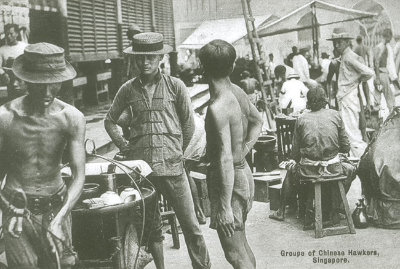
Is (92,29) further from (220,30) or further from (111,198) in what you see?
(111,198)

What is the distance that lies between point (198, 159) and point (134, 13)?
4444mm

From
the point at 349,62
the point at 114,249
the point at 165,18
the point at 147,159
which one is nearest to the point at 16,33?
the point at 147,159

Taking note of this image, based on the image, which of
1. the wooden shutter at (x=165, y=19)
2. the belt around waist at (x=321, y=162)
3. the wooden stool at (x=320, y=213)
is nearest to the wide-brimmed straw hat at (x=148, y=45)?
the belt around waist at (x=321, y=162)

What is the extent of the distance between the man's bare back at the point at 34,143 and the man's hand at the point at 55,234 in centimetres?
18

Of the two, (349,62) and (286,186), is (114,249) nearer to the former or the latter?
(286,186)

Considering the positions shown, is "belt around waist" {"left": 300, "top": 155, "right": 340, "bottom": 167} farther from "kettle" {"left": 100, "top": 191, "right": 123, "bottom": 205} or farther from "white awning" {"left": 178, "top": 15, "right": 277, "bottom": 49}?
"white awning" {"left": 178, "top": 15, "right": 277, "bottom": 49}

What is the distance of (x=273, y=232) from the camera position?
17.2 ft

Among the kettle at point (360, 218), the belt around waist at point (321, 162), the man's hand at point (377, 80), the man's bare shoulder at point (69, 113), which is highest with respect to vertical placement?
the man's bare shoulder at point (69, 113)

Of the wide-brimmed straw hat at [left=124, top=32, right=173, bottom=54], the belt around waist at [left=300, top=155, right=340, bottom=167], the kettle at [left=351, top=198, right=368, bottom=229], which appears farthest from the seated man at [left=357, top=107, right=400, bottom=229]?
the wide-brimmed straw hat at [left=124, top=32, right=173, bottom=54]

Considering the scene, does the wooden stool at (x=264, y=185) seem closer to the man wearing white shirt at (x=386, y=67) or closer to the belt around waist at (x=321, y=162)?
the belt around waist at (x=321, y=162)

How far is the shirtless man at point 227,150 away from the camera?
3.22m

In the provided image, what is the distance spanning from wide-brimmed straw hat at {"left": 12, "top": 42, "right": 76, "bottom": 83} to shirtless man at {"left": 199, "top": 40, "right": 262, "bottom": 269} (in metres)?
0.78

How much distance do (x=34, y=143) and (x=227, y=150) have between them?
3.29 ft

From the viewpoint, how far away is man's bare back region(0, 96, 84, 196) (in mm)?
2879
